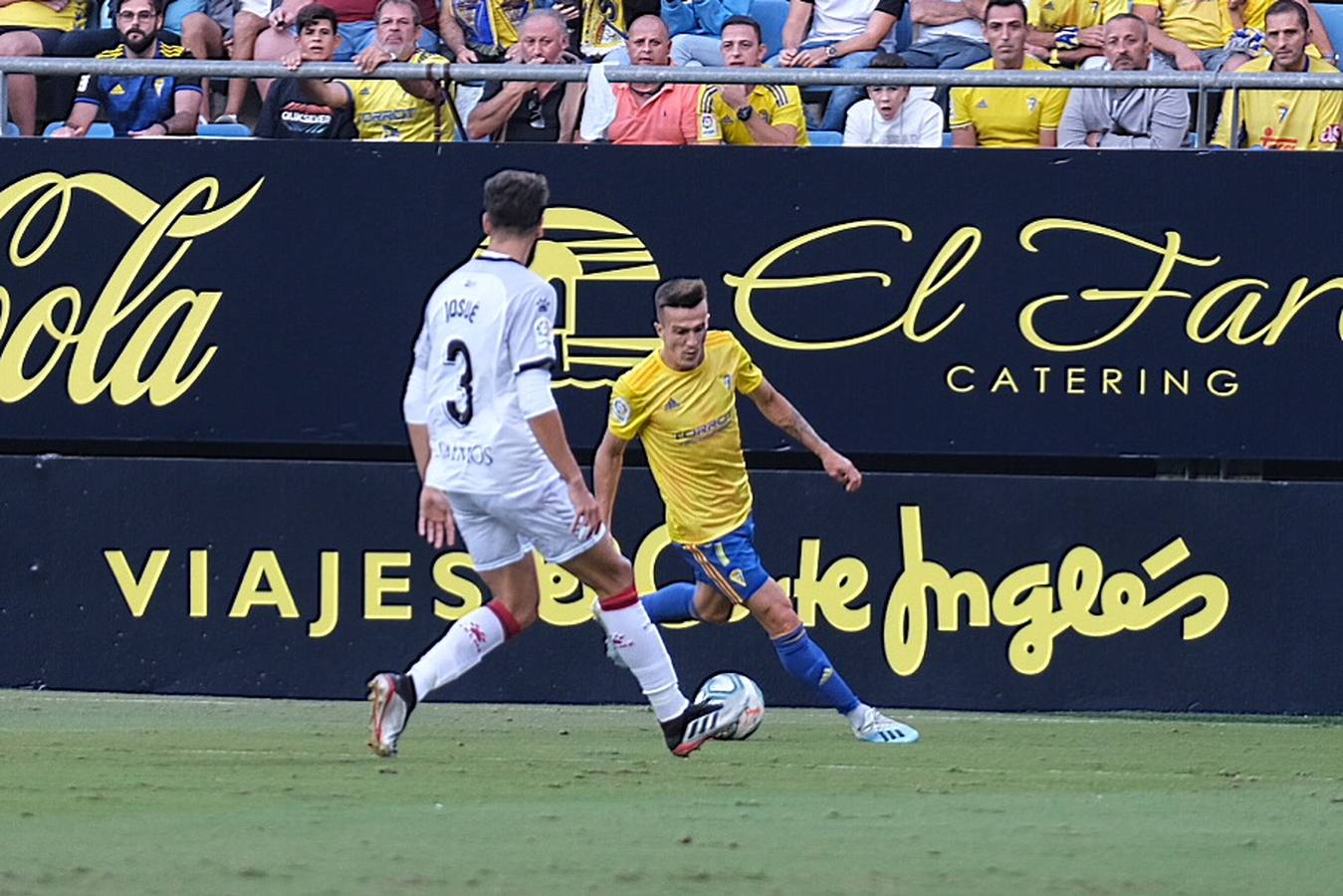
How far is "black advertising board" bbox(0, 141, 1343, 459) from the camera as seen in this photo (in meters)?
10.4

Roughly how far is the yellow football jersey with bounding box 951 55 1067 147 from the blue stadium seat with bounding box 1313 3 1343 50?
2122 millimetres

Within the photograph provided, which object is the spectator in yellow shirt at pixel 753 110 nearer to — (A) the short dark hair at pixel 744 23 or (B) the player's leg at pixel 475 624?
(A) the short dark hair at pixel 744 23

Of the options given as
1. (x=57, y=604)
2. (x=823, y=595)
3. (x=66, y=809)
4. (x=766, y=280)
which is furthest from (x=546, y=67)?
(x=66, y=809)

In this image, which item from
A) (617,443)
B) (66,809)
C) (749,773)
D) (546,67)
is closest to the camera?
(66,809)

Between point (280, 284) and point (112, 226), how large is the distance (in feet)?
2.80

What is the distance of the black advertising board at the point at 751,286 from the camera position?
1040cm

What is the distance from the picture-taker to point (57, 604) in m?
10.7

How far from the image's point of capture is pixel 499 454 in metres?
7.60

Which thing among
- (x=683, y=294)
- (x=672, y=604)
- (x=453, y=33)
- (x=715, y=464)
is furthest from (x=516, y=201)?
(x=453, y=33)

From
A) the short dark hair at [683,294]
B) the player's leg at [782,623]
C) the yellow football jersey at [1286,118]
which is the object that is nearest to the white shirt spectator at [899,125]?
the yellow football jersey at [1286,118]

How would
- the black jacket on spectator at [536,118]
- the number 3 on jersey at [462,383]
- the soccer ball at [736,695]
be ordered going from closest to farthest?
1. the number 3 on jersey at [462,383]
2. the soccer ball at [736,695]
3. the black jacket on spectator at [536,118]

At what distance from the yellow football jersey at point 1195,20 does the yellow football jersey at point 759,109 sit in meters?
2.25

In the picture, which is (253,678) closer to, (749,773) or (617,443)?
(617,443)

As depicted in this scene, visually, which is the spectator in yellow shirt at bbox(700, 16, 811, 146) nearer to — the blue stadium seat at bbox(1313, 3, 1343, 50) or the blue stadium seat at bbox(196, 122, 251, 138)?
the blue stadium seat at bbox(196, 122, 251, 138)
